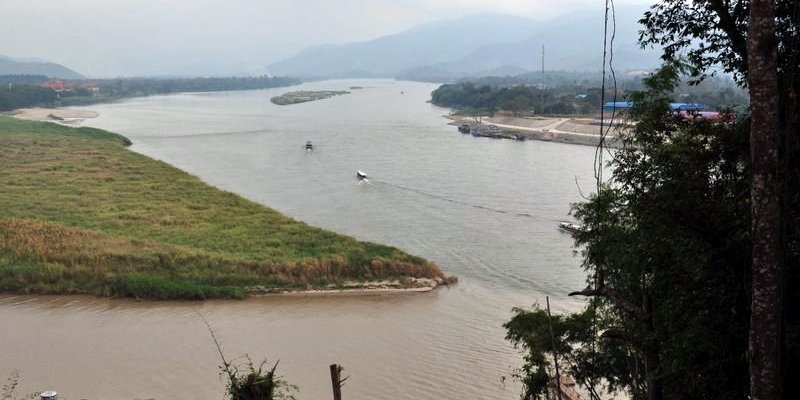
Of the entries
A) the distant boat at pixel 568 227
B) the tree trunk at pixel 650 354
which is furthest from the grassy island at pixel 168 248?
the tree trunk at pixel 650 354

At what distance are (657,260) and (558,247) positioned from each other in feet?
30.8

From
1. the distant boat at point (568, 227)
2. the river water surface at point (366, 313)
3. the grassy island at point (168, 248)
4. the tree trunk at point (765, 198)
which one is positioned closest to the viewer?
the tree trunk at point (765, 198)

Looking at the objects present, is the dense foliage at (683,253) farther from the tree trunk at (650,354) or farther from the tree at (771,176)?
the tree at (771,176)

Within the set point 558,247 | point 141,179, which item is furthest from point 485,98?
point 558,247

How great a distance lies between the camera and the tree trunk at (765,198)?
2186 mm

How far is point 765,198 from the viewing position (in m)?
2.20

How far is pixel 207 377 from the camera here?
7484 mm

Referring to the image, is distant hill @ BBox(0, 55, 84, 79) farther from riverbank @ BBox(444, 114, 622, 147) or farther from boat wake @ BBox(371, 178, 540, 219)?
boat wake @ BBox(371, 178, 540, 219)

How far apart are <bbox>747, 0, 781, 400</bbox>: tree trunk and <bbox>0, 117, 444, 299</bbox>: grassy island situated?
8297 millimetres

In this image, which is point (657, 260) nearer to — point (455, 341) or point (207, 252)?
point (455, 341)

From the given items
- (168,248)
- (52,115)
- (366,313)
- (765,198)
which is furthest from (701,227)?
(52,115)

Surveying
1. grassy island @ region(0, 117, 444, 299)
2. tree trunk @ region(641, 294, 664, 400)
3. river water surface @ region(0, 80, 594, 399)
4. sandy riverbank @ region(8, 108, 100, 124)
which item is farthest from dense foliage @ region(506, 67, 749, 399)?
sandy riverbank @ region(8, 108, 100, 124)

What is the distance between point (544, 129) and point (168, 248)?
968 inches

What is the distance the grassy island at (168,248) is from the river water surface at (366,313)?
41 centimetres
